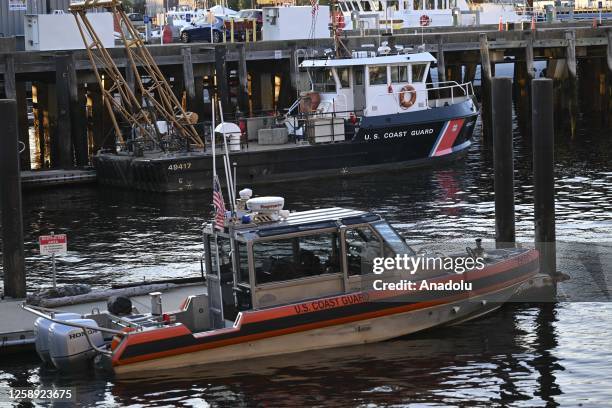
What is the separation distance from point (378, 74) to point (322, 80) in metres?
1.50

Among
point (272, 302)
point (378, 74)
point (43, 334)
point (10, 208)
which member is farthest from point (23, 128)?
point (272, 302)

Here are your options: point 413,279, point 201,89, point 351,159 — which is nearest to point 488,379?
point 413,279

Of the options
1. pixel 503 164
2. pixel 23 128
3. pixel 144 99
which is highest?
pixel 144 99

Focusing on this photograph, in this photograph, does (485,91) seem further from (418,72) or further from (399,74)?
(399,74)

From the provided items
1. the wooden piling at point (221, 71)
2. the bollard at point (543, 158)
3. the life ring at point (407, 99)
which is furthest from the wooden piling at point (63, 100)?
the bollard at point (543, 158)

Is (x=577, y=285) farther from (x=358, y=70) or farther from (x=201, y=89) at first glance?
(x=201, y=89)

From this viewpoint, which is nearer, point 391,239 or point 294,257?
point 294,257

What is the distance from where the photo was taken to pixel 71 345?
1537 cm

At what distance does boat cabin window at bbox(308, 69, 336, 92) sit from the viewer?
111ft

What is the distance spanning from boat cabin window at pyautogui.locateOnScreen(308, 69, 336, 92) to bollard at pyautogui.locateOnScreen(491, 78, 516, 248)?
48.4 ft

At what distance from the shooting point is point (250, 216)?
53.0ft

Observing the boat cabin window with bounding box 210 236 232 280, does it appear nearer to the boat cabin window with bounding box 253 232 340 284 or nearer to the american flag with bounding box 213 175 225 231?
the american flag with bounding box 213 175 225 231

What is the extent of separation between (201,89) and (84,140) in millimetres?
5729

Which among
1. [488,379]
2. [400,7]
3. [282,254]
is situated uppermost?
[400,7]
